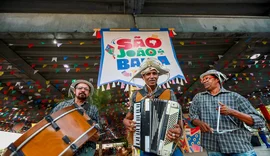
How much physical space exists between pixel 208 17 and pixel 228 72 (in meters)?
3.77

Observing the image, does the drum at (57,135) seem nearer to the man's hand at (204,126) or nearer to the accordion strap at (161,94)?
the accordion strap at (161,94)

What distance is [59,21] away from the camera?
3416mm

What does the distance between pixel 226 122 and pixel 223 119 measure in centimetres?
4

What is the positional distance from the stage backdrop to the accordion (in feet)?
3.32

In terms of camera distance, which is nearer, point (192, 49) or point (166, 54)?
point (166, 54)

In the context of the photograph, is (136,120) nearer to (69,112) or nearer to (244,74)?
(69,112)

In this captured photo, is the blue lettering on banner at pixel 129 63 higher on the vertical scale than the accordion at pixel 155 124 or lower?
higher

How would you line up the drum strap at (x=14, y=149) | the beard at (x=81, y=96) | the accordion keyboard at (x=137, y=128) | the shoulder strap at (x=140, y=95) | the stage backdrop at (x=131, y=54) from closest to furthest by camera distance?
the drum strap at (x=14, y=149)
the accordion keyboard at (x=137, y=128)
the shoulder strap at (x=140, y=95)
the beard at (x=81, y=96)
the stage backdrop at (x=131, y=54)

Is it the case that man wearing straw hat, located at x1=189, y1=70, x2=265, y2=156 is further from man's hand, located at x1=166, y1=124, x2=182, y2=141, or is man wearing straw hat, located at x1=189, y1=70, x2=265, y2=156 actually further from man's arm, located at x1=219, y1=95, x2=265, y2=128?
man's hand, located at x1=166, y1=124, x2=182, y2=141

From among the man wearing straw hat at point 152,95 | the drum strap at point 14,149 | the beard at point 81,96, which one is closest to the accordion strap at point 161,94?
the man wearing straw hat at point 152,95

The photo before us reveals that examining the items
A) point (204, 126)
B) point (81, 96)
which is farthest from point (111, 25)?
point (204, 126)

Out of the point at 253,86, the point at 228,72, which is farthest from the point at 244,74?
the point at 253,86

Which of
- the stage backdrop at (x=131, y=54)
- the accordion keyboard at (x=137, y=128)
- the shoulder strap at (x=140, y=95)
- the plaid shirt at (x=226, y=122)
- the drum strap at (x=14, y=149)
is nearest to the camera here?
the drum strap at (x=14, y=149)

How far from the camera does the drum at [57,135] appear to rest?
1.66 m
